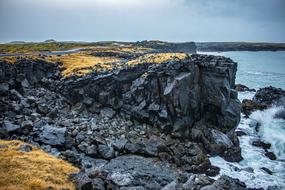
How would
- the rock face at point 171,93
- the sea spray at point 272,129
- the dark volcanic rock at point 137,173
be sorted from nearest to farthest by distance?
the dark volcanic rock at point 137,173
the rock face at point 171,93
the sea spray at point 272,129

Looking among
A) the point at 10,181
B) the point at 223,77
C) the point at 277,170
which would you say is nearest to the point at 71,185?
the point at 10,181

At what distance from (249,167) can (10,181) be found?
3199cm

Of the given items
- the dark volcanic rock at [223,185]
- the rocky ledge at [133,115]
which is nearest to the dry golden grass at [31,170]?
the rocky ledge at [133,115]

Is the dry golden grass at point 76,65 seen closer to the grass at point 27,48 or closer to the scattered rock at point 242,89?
the grass at point 27,48

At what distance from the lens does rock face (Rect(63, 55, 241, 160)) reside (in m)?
44.0

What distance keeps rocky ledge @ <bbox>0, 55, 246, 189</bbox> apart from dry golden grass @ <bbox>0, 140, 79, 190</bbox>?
116 inches

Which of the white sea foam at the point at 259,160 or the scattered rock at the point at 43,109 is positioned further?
the scattered rock at the point at 43,109

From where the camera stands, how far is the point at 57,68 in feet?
185

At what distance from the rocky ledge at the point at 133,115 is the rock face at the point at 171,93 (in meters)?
0.17

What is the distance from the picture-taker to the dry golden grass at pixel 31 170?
2264 centimetres

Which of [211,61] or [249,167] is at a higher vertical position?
[211,61]

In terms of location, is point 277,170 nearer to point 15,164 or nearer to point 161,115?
point 161,115

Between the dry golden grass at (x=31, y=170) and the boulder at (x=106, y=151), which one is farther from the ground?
the dry golden grass at (x=31, y=170)

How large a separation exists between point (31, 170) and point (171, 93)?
2570cm
